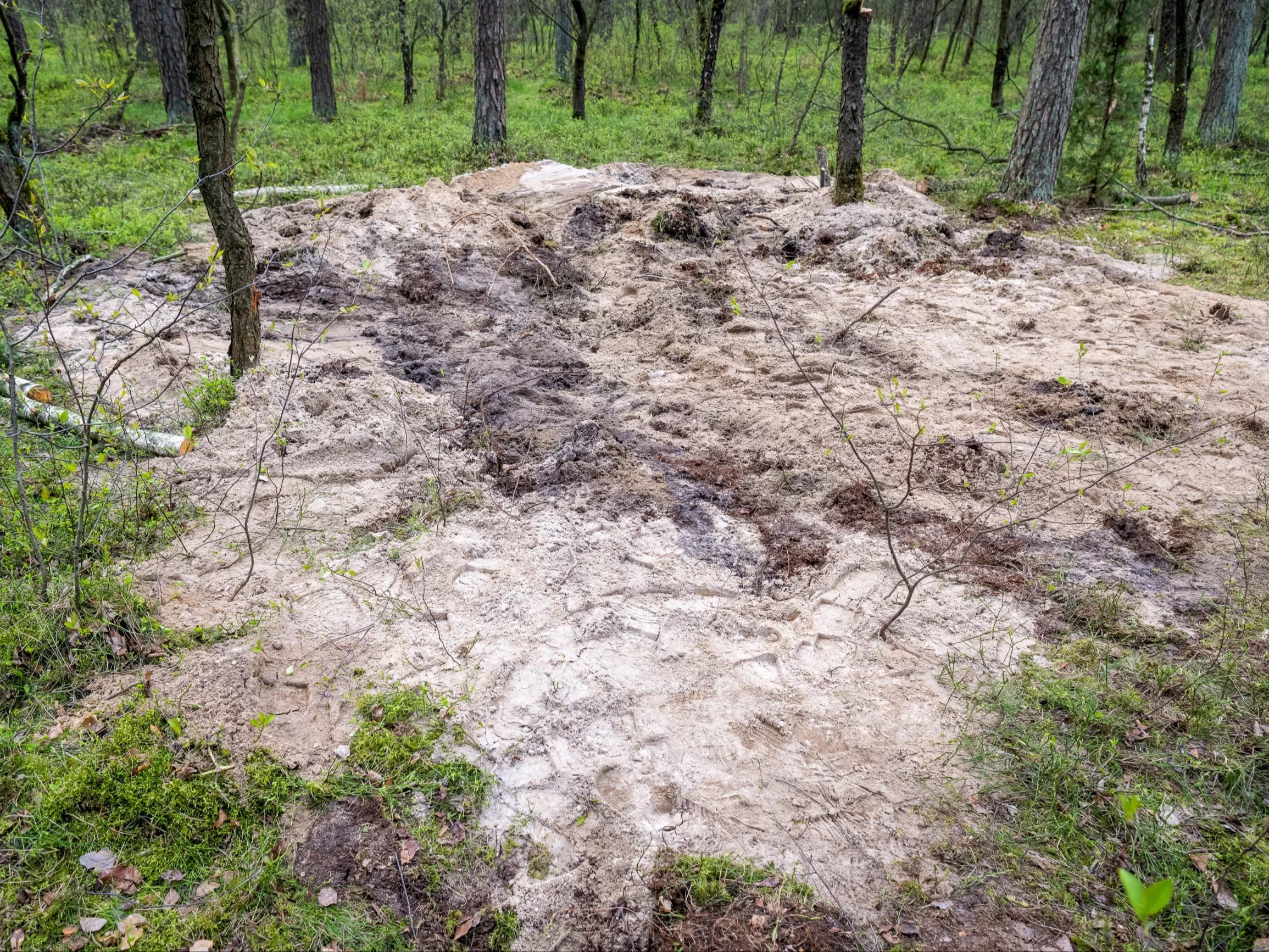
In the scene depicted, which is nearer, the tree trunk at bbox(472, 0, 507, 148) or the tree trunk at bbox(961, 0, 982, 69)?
the tree trunk at bbox(472, 0, 507, 148)

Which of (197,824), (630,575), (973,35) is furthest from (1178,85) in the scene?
(197,824)

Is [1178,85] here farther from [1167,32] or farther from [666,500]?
[666,500]

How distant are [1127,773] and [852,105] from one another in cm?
697

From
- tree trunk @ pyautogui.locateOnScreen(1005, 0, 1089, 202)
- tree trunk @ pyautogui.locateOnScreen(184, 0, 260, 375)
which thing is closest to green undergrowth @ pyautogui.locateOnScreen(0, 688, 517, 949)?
tree trunk @ pyautogui.locateOnScreen(184, 0, 260, 375)

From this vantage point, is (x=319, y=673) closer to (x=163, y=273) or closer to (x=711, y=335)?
(x=711, y=335)

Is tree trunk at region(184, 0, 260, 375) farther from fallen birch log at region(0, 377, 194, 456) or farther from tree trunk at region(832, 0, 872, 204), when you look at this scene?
tree trunk at region(832, 0, 872, 204)

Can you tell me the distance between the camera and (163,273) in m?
6.61

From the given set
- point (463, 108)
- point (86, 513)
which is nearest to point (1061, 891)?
point (86, 513)

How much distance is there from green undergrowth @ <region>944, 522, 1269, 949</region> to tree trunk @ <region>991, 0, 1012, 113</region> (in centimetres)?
1408

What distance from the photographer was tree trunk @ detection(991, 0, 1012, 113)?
44.3 ft

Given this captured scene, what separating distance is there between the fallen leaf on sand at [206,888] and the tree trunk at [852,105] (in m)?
7.80

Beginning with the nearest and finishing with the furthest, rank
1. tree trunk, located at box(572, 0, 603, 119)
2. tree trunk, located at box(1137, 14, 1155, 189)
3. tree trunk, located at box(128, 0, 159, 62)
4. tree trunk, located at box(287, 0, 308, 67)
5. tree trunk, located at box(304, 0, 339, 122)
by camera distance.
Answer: tree trunk, located at box(1137, 14, 1155, 189) → tree trunk, located at box(572, 0, 603, 119) → tree trunk, located at box(304, 0, 339, 122) → tree trunk, located at box(128, 0, 159, 62) → tree trunk, located at box(287, 0, 308, 67)

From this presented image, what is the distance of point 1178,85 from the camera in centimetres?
1033

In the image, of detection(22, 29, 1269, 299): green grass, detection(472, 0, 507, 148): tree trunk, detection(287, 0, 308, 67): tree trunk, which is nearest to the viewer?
detection(22, 29, 1269, 299): green grass
